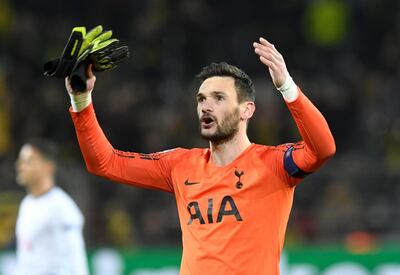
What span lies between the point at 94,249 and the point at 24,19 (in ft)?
14.3

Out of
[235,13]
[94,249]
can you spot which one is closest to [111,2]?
[235,13]

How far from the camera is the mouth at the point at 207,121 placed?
17.5 ft

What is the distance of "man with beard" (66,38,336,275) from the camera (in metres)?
5.21

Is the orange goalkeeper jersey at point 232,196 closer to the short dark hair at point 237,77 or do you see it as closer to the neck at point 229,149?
the neck at point 229,149

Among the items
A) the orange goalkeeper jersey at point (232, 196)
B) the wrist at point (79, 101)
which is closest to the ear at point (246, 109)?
the orange goalkeeper jersey at point (232, 196)

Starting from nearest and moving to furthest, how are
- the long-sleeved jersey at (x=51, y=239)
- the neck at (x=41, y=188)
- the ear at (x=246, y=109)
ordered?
the ear at (x=246, y=109), the long-sleeved jersey at (x=51, y=239), the neck at (x=41, y=188)

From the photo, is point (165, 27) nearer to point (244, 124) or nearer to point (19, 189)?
point (19, 189)

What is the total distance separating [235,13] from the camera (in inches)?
614

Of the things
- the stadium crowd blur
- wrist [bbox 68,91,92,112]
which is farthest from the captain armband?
the stadium crowd blur

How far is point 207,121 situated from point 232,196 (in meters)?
0.42

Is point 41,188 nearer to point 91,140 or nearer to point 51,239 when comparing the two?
point 51,239

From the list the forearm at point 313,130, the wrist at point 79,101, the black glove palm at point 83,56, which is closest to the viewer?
the forearm at point 313,130

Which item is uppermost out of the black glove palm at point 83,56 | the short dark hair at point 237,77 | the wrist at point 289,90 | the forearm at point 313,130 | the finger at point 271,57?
the black glove palm at point 83,56

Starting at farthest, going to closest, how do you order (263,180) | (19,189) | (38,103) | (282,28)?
(282,28) < (38,103) < (19,189) < (263,180)
